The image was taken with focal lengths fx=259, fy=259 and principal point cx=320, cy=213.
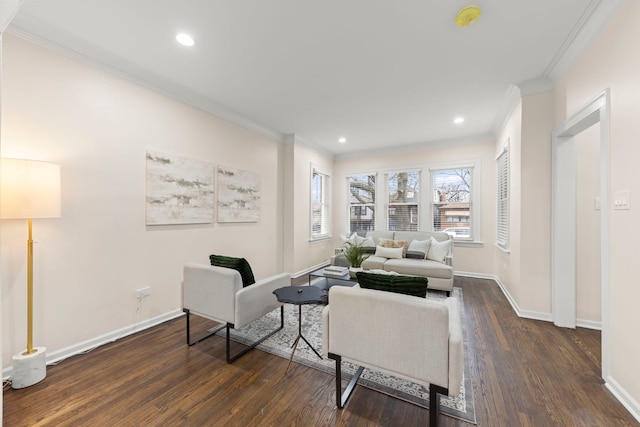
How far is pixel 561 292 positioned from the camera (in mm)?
2924

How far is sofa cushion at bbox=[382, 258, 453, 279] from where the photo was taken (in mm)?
4055

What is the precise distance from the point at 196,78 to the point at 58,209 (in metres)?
1.93

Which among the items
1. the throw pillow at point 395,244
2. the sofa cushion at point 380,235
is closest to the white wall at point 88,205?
the throw pillow at point 395,244

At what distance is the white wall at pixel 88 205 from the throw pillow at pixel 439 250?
3.74m

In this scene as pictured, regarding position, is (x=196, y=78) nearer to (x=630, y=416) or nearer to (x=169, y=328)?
(x=169, y=328)

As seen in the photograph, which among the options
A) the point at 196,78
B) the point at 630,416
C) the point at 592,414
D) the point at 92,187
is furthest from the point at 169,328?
the point at 630,416

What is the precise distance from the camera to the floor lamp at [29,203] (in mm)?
1811

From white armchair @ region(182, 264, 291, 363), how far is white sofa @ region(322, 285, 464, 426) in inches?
32.2

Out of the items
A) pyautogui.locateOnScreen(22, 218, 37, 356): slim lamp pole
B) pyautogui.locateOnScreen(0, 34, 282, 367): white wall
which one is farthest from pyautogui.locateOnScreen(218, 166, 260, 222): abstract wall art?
pyautogui.locateOnScreen(22, 218, 37, 356): slim lamp pole

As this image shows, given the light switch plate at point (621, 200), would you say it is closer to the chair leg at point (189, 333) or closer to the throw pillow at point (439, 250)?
the throw pillow at point (439, 250)

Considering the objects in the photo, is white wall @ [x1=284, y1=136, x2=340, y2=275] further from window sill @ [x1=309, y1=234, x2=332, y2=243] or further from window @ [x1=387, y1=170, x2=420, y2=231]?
window @ [x1=387, y1=170, x2=420, y2=231]

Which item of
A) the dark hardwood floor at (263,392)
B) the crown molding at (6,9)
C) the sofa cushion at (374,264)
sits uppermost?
the crown molding at (6,9)

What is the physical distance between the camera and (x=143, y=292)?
286cm

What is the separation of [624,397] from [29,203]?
14.4 ft
